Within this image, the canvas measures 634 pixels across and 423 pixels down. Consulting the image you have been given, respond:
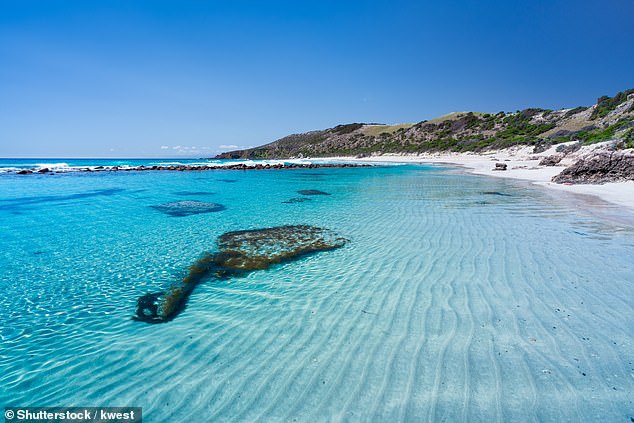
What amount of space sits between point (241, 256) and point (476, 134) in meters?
82.0

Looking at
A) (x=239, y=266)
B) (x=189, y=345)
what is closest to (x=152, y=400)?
(x=189, y=345)

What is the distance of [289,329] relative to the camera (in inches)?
179

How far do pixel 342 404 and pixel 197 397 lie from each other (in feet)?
5.03

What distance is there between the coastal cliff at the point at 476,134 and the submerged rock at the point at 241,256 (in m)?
27.2

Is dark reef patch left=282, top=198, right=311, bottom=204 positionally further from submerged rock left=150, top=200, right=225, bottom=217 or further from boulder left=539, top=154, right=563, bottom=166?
boulder left=539, top=154, right=563, bottom=166

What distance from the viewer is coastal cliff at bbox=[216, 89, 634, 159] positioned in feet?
143

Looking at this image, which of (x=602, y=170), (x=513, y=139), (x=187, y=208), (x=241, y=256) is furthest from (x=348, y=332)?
(x=513, y=139)

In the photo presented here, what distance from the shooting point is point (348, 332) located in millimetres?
4410

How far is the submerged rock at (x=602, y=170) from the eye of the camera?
17.9 meters

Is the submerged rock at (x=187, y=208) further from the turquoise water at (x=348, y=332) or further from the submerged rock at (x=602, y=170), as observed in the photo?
the submerged rock at (x=602, y=170)

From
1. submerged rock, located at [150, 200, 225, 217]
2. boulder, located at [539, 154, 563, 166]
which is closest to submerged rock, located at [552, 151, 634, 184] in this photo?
boulder, located at [539, 154, 563, 166]

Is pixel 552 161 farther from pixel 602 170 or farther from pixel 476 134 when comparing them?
pixel 476 134

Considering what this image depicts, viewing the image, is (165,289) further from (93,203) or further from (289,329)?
(93,203)

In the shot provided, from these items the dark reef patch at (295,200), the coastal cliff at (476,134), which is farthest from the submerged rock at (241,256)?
the coastal cliff at (476,134)
